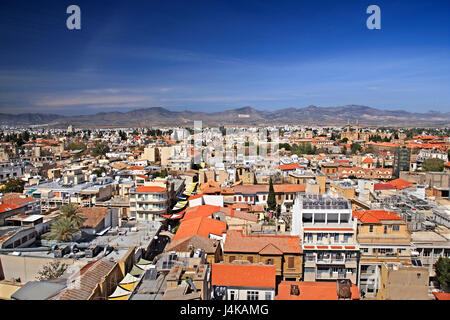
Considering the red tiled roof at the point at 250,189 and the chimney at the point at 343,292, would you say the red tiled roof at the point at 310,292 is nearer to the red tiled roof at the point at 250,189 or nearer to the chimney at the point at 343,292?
the chimney at the point at 343,292

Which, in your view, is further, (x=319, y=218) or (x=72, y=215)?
(x=72, y=215)

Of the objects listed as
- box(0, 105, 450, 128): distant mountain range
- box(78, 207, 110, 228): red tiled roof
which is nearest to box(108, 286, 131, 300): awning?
box(78, 207, 110, 228): red tiled roof

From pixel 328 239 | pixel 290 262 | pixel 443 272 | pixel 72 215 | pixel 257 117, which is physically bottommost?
pixel 443 272

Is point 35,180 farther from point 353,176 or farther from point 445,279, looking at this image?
point 353,176

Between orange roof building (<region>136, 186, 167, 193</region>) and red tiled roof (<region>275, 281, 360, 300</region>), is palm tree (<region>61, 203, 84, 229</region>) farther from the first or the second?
red tiled roof (<region>275, 281, 360, 300</region>)

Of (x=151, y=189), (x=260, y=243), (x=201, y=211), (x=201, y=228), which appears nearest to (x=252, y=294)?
(x=260, y=243)

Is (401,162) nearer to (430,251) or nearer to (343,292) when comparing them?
(430,251)
